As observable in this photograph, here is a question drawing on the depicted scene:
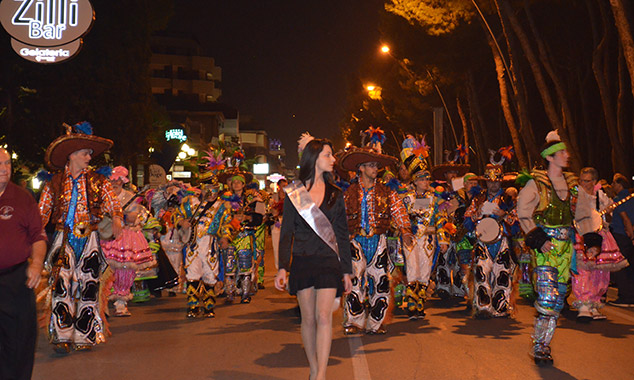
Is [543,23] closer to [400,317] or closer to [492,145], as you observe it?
[492,145]

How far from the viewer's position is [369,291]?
371 inches

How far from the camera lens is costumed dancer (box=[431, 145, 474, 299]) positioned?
12477mm

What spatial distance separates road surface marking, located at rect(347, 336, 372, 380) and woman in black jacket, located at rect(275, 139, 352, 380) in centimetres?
105

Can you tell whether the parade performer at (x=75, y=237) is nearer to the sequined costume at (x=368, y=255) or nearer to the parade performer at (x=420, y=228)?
the sequined costume at (x=368, y=255)

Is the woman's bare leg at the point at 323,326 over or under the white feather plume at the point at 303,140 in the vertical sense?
under

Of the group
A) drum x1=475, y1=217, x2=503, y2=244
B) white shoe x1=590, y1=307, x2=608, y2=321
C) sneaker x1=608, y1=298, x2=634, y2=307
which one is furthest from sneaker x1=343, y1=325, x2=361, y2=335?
sneaker x1=608, y1=298, x2=634, y2=307

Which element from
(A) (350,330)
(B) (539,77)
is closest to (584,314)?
(A) (350,330)

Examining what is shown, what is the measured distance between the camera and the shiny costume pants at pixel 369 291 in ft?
30.4


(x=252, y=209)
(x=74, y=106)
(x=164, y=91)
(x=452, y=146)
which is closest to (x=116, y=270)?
(x=252, y=209)

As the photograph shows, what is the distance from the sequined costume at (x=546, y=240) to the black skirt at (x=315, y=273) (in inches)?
88.1

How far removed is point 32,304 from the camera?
578 cm

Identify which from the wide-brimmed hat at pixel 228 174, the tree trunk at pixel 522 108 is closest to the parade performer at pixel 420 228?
the wide-brimmed hat at pixel 228 174

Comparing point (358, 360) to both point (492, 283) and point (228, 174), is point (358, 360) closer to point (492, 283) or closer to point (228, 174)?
point (492, 283)

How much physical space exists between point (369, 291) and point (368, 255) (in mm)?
432
